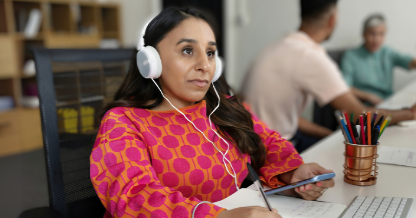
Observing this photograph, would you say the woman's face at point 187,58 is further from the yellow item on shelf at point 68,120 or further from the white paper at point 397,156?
the white paper at point 397,156

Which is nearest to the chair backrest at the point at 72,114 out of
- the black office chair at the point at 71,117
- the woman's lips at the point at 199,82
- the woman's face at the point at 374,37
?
the black office chair at the point at 71,117

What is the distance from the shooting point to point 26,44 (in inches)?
135

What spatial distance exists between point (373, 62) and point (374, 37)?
0.21 metres

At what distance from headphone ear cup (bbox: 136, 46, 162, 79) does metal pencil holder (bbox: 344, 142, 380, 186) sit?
492mm

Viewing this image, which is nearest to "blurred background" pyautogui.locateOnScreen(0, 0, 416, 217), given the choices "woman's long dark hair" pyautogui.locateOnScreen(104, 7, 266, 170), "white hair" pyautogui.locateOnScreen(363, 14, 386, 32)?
"white hair" pyautogui.locateOnScreen(363, 14, 386, 32)

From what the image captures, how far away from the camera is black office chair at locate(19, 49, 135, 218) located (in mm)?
906

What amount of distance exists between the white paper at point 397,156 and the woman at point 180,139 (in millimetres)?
307

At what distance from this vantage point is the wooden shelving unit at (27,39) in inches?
125

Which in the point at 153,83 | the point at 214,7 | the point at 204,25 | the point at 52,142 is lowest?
the point at 52,142

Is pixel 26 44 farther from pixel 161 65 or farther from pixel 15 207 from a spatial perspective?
pixel 161 65

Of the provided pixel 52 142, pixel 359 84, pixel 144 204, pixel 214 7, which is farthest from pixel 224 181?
pixel 214 7

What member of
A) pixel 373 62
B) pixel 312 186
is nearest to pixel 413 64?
pixel 373 62

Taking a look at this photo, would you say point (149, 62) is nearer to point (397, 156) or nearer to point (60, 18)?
point (397, 156)

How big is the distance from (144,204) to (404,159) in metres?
0.78
